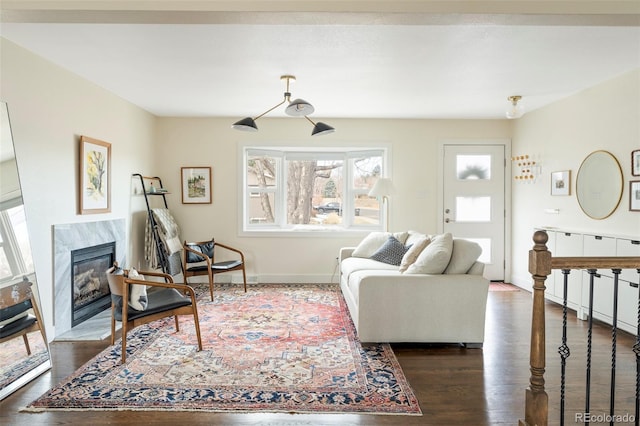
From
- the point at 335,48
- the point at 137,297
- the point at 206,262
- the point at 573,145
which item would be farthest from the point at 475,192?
the point at 137,297

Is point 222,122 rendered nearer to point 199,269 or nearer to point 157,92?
point 157,92

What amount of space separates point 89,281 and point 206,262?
129 centimetres

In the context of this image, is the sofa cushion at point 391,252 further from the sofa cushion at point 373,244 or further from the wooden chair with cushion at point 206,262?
the wooden chair with cushion at point 206,262

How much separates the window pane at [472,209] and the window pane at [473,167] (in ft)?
1.05

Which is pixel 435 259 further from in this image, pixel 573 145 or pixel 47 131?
pixel 47 131

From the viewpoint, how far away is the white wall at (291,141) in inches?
223

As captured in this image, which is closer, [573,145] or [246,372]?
[246,372]

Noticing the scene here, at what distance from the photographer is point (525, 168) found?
536cm

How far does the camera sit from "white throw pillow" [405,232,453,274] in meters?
3.29

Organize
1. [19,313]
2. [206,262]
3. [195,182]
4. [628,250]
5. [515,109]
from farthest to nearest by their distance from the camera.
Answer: [195,182], [206,262], [515,109], [628,250], [19,313]

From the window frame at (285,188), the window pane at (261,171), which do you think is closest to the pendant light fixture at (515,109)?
the window frame at (285,188)

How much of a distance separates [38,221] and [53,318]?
882 mm

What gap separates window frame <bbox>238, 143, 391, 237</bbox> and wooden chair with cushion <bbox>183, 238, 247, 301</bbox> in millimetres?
493

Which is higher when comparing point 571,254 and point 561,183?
point 561,183
